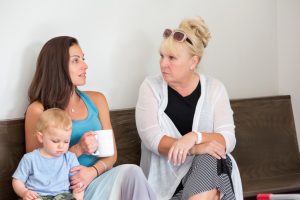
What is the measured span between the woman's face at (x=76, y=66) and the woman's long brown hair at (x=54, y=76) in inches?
0.7

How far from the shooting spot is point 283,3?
3.26 m

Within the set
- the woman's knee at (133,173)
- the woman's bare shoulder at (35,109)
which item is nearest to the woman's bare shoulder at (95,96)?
the woman's bare shoulder at (35,109)

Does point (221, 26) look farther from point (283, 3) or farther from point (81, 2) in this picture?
point (81, 2)

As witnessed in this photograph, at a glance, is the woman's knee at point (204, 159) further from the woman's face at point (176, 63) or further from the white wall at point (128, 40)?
the white wall at point (128, 40)

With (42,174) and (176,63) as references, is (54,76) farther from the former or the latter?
(176,63)

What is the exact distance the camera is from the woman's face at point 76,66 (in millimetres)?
2225

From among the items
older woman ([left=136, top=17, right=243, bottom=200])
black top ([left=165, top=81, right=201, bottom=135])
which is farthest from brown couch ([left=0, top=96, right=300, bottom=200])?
black top ([left=165, top=81, right=201, bottom=135])

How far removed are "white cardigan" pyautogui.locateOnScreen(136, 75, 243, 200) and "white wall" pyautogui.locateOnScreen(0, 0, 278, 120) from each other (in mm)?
268

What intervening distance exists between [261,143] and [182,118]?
0.72m

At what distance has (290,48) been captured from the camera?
329cm

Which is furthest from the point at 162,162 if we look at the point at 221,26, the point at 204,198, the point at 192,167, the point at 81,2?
the point at 221,26

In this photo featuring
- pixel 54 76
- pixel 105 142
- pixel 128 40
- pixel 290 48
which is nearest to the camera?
pixel 105 142

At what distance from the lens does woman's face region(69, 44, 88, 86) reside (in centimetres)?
222

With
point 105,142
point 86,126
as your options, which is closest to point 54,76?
point 86,126
